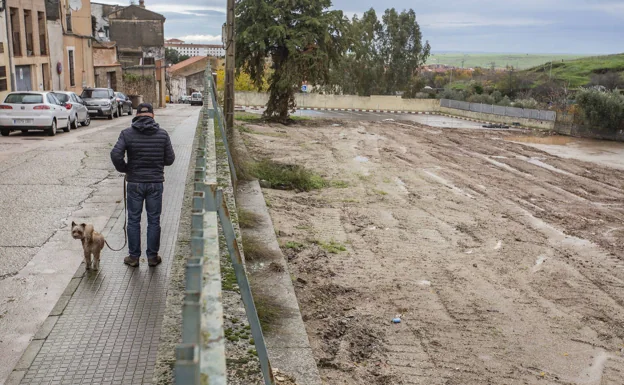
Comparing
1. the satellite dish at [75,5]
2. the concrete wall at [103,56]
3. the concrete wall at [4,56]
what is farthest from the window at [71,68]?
the concrete wall at [4,56]

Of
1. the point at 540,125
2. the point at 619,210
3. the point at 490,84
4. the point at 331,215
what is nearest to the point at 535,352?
the point at 331,215

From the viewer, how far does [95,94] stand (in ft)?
102

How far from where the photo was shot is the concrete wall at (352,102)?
59375 mm

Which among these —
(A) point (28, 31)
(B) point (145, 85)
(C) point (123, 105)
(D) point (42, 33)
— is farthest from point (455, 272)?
(B) point (145, 85)

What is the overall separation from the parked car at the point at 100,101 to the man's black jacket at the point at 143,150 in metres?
24.7

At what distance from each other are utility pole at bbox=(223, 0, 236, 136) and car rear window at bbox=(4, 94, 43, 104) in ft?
25.8

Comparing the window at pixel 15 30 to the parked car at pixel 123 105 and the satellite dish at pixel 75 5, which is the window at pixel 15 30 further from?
the satellite dish at pixel 75 5

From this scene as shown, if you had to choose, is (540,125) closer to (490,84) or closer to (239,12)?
(239,12)

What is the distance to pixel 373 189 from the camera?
1730 cm

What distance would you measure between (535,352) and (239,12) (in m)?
30.8

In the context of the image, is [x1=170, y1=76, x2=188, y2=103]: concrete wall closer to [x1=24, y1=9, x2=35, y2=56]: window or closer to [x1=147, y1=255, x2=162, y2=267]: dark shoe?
[x1=24, y1=9, x2=35, y2=56]: window

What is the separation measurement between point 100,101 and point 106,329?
26797mm

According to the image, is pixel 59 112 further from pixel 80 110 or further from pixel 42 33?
pixel 42 33

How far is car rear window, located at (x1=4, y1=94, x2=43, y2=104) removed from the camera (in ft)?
67.5
